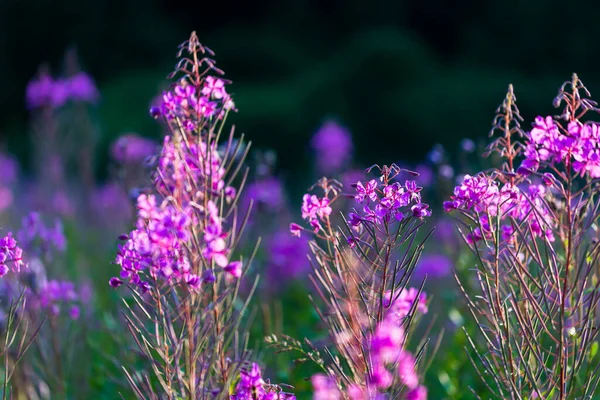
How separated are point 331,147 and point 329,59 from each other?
6386 mm

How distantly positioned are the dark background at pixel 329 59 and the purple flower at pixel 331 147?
3092 millimetres

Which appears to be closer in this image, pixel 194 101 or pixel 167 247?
pixel 167 247

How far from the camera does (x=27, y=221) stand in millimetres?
3143

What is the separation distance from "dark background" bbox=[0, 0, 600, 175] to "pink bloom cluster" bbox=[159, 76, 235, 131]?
7089 millimetres

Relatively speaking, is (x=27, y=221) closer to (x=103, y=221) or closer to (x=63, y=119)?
(x=103, y=221)

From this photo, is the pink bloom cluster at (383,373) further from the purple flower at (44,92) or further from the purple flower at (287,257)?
the purple flower at (44,92)

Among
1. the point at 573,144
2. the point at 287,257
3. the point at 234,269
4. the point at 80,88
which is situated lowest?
the point at 234,269

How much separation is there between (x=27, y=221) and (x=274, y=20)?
11.7 metres

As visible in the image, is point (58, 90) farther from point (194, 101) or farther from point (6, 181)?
point (194, 101)

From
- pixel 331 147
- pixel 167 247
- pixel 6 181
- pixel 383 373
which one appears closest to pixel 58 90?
pixel 331 147

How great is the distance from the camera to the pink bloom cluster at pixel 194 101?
2.09 m

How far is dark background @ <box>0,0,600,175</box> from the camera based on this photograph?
396 inches

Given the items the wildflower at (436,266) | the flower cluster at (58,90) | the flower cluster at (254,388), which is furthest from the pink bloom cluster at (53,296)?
the flower cluster at (58,90)

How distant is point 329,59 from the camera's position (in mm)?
12242
